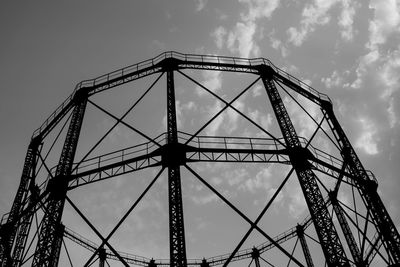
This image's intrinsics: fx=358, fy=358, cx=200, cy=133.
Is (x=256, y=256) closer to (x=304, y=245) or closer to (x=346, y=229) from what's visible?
(x=304, y=245)

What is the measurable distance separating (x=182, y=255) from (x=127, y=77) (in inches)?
343

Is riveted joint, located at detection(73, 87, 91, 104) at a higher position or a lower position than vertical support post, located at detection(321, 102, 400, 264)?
higher

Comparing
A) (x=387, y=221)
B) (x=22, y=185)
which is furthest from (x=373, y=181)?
(x=22, y=185)

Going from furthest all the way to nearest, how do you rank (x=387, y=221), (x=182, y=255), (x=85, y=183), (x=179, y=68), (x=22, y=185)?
1. (x=22, y=185)
2. (x=179, y=68)
3. (x=387, y=221)
4. (x=85, y=183)
5. (x=182, y=255)

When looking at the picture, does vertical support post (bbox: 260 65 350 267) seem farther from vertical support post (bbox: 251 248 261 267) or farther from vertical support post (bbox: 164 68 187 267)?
vertical support post (bbox: 251 248 261 267)

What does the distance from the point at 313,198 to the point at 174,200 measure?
16.5 ft

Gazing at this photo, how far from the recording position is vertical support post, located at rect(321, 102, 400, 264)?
532 inches

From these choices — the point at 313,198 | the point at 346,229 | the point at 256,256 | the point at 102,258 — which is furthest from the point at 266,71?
the point at 102,258

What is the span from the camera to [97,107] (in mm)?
14586

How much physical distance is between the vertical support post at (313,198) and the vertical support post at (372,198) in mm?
2399

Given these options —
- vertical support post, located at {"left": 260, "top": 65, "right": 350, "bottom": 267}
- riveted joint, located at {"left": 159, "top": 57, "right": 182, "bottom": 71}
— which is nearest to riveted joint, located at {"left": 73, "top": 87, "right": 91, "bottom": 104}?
riveted joint, located at {"left": 159, "top": 57, "right": 182, "bottom": 71}

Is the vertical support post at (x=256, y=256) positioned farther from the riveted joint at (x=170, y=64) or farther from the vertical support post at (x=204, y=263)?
the riveted joint at (x=170, y=64)

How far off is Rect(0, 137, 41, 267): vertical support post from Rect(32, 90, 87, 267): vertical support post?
64.8 inches

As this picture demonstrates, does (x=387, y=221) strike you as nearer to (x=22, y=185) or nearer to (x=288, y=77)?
(x=288, y=77)
